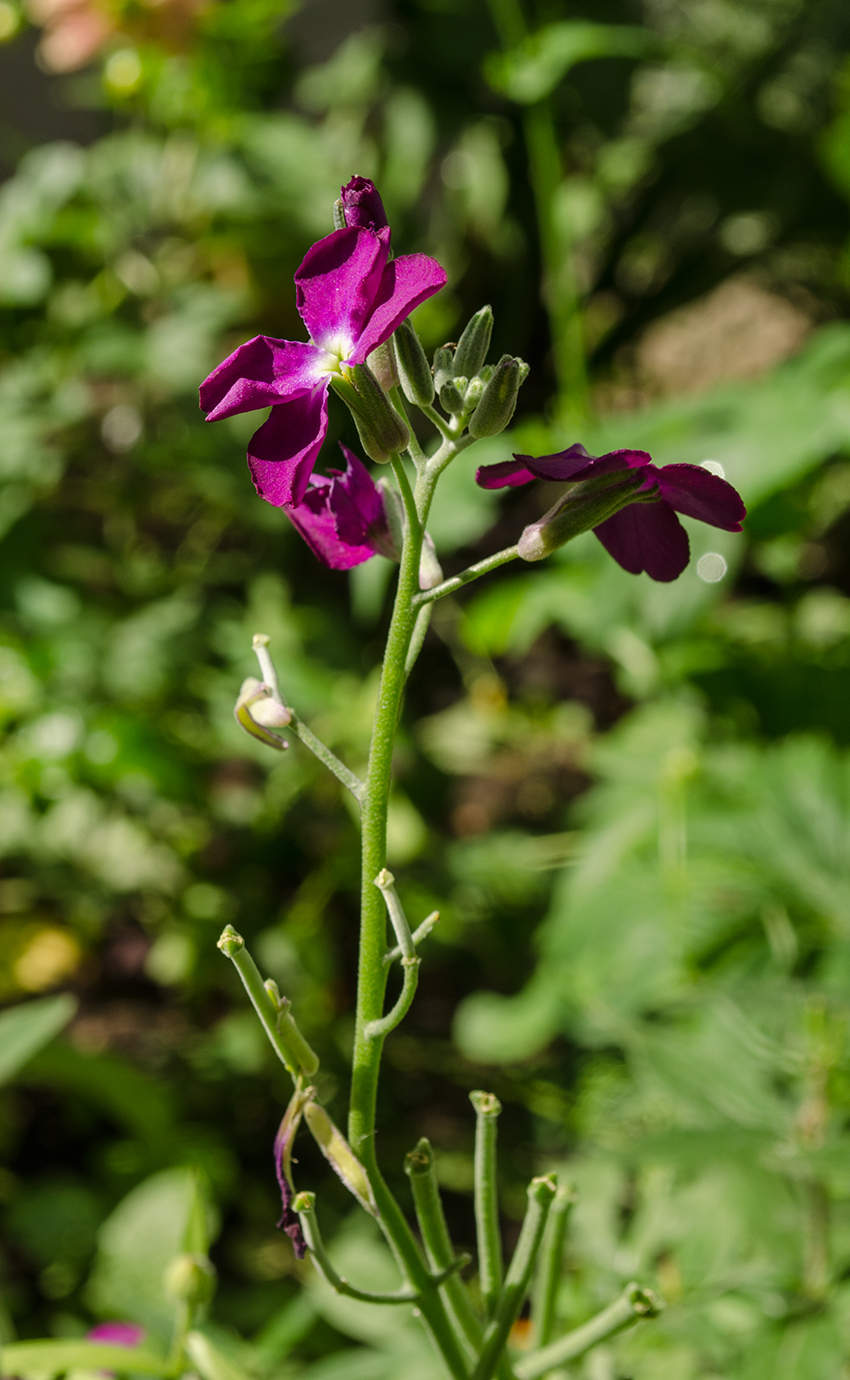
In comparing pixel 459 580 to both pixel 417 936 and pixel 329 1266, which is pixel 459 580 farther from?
pixel 329 1266

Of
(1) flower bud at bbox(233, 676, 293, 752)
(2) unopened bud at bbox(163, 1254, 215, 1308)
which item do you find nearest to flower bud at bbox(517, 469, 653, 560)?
(1) flower bud at bbox(233, 676, 293, 752)

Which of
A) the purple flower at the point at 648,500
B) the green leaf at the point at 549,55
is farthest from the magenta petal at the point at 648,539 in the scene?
the green leaf at the point at 549,55

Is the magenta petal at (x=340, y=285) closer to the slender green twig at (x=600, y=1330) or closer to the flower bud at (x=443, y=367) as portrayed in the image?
the flower bud at (x=443, y=367)

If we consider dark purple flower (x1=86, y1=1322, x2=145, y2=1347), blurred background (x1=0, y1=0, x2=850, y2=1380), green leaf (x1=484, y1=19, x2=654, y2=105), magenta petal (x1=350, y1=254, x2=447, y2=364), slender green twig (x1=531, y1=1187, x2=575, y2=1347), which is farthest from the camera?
green leaf (x1=484, y1=19, x2=654, y2=105)

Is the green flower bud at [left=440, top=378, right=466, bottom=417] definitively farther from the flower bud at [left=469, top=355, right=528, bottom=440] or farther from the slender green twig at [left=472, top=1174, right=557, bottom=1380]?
the slender green twig at [left=472, top=1174, right=557, bottom=1380]

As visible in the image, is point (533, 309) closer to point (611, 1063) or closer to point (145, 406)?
point (145, 406)

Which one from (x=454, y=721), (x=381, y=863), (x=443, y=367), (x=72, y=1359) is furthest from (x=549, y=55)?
(x=72, y=1359)

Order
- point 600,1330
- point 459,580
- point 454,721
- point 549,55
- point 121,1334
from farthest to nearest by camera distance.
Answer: point 454,721 < point 549,55 < point 121,1334 < point 600,1330 < point 459,580
